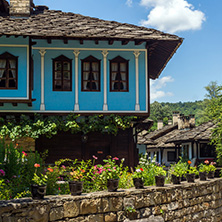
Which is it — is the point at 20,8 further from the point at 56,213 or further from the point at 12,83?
the point at 56,213

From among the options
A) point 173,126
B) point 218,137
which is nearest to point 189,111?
point 173,126

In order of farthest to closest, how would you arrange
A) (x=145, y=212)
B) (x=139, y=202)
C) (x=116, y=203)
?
(x=145, y=212) → (x=139, y=202) → (x=116, y=203)

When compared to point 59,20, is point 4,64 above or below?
below

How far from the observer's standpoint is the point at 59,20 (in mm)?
14070

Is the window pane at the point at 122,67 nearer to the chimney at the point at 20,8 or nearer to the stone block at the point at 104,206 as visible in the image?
the chimney at the point at 20,8

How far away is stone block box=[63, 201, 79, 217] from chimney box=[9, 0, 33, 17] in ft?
33.5

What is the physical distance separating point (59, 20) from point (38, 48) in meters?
1.73

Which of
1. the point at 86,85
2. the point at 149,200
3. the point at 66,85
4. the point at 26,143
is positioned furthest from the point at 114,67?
the point at 149,200

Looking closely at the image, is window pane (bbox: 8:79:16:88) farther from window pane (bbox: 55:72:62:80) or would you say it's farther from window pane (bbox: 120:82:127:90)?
window pane (bbox: 120:82:127:90)

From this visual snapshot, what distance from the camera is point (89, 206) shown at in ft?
20.7

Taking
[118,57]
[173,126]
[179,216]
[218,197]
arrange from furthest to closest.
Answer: [173,126] → [118,57] → [218,197] → [179,216]

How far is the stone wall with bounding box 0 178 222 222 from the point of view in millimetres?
5566

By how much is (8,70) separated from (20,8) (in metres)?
3.26

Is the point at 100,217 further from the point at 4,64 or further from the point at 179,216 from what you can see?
the point at 4,64
